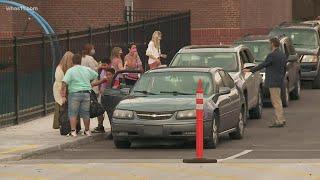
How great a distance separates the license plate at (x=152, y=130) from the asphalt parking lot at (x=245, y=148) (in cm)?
34

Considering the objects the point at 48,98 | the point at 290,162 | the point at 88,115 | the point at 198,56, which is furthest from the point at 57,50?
the point at 290,162

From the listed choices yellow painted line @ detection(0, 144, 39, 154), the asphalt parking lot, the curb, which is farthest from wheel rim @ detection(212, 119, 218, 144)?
yellow painted line @ detection(0, 144, 39, 154)

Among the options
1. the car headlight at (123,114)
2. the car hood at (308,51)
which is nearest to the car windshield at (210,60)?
the car headlight at (123,114)

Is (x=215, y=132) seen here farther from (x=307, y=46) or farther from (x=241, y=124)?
(x=307, y=46)

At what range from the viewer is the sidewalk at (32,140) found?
14023 millimetres

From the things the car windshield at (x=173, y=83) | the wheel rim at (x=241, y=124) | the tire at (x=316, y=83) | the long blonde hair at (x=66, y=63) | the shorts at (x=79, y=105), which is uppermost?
the long blonde hair at (x=66, y=63)

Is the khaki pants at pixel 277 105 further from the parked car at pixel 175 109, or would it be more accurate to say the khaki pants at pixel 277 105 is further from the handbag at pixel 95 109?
the handbag at pixel 95 109

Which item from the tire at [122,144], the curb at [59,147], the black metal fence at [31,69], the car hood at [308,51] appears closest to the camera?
the curb at [59,147]

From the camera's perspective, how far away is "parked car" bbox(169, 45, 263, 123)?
1869 centimetres

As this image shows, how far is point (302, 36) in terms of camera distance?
1131 inches

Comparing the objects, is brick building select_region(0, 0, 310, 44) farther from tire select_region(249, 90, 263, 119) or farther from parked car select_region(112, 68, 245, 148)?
parked car select_region(112, 68, 245, 148)

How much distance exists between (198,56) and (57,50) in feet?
13.8

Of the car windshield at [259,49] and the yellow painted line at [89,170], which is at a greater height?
the car windshield at [259,49]

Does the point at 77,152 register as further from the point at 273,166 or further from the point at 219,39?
the point at 219,39
